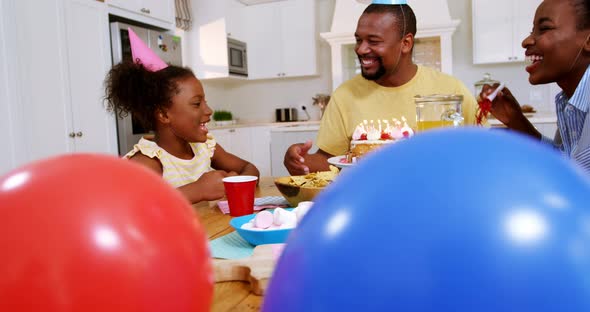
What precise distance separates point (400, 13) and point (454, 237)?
75.4 inches

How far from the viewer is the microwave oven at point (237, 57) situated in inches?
190

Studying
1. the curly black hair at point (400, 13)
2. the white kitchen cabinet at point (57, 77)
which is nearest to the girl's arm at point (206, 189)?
the curly black hair at point (400, 13)

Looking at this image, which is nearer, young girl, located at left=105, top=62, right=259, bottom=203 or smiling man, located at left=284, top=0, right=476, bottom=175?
young girl, located at left=105, top=62, right=259, bottom=203

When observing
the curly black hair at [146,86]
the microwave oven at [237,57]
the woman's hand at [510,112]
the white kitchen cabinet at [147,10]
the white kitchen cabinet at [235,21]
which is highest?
the white kitchen cabinet at [235,21]

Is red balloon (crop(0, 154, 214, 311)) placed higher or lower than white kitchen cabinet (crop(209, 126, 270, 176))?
higher

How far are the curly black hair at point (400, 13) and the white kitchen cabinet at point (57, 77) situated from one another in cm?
194

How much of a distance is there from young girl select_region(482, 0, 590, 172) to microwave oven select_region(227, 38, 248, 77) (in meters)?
3.54

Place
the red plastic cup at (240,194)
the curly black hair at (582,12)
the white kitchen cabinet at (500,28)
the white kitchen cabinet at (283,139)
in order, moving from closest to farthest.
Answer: the red plastic cup at (240,194)
the curly black hair at (582,12)
the white kitchen cabinet at (500,28)
the white kitchen cabinet at (283,139)

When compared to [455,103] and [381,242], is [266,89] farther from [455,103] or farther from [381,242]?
[381,242]

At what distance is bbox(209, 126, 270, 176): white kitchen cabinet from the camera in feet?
15.6

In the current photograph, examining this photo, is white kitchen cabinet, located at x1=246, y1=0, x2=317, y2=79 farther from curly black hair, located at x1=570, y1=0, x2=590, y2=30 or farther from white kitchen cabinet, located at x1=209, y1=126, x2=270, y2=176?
curly black hair, located at x1=570, y1=0, x2=590, y2=30

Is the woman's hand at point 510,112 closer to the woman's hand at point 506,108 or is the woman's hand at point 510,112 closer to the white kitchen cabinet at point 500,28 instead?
the woman's hand at point 506,108

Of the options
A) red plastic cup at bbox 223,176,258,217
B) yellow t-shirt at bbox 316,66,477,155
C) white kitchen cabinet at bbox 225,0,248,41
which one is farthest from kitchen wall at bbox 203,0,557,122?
red plastic cup at bbox 223,176,258,217

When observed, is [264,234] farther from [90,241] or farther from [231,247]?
[90,241]
